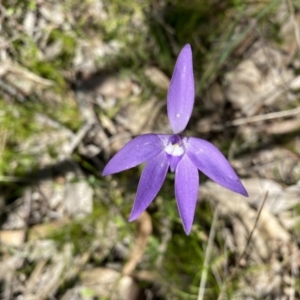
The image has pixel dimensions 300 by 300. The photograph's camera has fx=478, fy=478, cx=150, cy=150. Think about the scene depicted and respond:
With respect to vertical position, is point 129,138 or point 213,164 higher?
point 213,164

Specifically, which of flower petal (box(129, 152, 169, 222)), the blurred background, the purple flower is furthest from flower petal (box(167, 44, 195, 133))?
the blurred background

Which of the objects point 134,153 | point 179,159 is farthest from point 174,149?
point 134,153

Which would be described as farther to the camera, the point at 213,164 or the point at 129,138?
the point at 129,138

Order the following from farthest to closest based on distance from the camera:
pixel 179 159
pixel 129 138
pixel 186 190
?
pixel 129 138, pixel 179 159, pixel 186 190

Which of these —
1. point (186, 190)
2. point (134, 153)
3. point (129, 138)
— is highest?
point (134, 153)

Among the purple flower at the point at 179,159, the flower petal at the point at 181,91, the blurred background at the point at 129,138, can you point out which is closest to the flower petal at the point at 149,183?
the purple flower at the point at 179,159

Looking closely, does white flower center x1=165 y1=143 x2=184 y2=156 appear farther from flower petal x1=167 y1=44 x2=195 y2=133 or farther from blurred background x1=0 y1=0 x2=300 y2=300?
blurred background x1=0 y1=0 x2=300 y2=300

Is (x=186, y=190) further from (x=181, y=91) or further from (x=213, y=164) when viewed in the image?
(x=181, y=91)

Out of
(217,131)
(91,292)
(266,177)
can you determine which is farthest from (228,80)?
(91,292)
